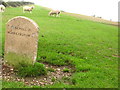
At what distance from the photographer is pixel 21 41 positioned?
893 centimetres

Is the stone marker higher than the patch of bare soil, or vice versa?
the stone marker

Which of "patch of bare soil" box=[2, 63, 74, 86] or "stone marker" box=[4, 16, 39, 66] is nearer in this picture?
"patch of bare soil" box=[2, 63, 74, 86]

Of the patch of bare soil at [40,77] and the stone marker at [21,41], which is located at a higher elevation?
the stone marker at [21,41]

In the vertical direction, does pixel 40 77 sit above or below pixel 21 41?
below

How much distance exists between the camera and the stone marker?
340 inches

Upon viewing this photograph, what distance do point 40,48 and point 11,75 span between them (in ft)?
14.5

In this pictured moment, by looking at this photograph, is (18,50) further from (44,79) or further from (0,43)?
(0,43)

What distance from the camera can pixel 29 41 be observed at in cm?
873

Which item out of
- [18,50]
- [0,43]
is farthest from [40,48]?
[18,50]

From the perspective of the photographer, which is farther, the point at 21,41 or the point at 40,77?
the point at 21,41

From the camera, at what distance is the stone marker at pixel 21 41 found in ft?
28.3

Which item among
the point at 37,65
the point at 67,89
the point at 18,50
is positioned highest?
the point at 18,50

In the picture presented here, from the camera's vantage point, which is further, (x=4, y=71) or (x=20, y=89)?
(x=4, y=71)

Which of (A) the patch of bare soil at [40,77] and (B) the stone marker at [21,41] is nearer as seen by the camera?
(A) the patch of bare soil at [40,77]
